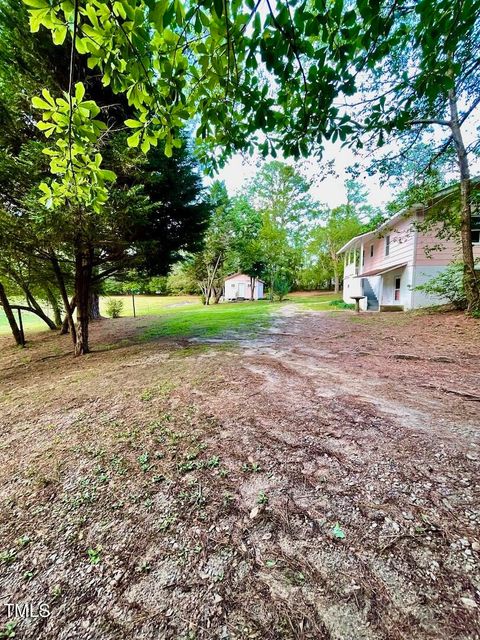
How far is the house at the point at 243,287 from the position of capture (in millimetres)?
37969

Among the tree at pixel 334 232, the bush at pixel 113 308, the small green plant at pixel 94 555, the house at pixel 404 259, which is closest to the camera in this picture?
the small green plant at pixel 94 555

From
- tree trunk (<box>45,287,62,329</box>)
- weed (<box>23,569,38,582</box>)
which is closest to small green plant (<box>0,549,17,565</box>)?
weed (<box>23,569,38,582</box>)

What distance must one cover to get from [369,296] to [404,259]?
11.5ft

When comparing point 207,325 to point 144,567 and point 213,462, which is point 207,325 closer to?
point 213,462

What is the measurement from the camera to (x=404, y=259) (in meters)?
12.5

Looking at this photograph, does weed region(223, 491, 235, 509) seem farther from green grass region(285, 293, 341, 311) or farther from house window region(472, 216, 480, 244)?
green grass region(285, 293, 341, 311)

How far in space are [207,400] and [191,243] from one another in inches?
218

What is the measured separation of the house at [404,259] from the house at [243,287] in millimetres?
20653

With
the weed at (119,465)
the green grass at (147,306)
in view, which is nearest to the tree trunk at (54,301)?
the green grass at (147,306)

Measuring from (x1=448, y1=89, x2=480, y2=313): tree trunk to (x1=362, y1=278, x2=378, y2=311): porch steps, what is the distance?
7161 millimetres

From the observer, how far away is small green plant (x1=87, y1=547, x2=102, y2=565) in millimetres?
1362

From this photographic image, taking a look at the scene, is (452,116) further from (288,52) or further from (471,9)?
(288,52)

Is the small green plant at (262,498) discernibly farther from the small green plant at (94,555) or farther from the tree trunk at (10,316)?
the tree trunk at (10,316)

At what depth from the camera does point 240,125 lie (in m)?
2.12
